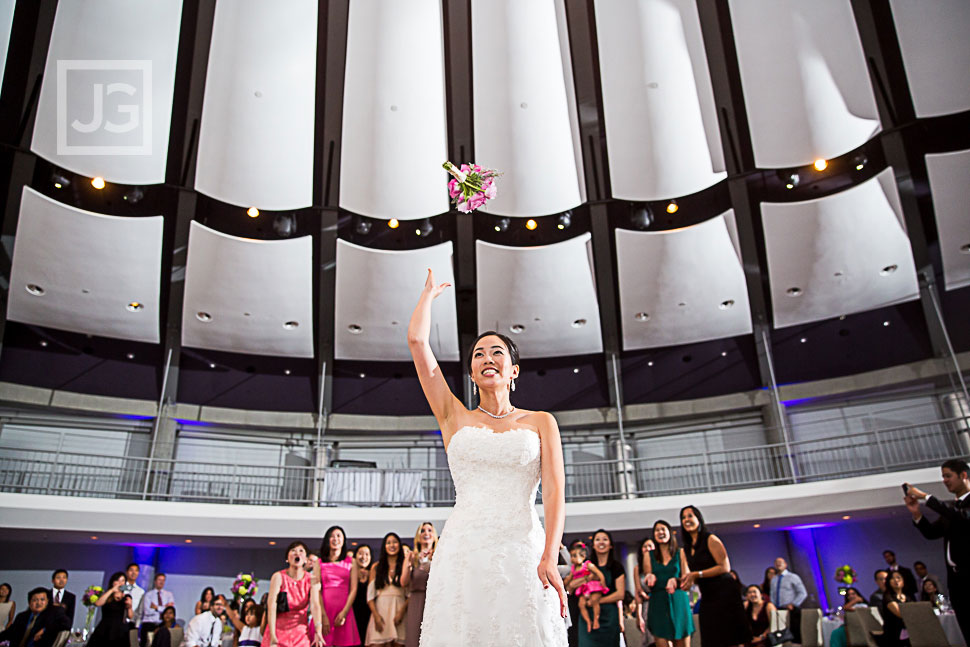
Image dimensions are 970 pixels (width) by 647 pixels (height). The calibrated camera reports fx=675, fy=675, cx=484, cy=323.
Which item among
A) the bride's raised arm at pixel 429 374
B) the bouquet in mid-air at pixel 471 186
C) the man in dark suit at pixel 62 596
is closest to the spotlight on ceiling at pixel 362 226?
the man in dark suit at pixel 62 596

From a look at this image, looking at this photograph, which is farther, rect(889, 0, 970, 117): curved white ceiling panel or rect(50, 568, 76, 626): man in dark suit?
rect(889, 0, 970, 117): curved white ceiling panel

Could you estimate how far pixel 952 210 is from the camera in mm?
13562

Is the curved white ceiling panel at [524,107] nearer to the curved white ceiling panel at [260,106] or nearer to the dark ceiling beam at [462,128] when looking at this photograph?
the dark ceiling beam at [462,128]

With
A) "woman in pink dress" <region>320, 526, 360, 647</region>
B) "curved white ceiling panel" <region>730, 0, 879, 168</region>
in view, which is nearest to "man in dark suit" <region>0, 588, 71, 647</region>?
"woman in pink dress" <region>320, 526, 360, 647</region>

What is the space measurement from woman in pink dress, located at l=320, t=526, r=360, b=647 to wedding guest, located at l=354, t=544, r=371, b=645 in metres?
0.07

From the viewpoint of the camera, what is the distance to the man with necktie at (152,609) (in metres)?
11.1

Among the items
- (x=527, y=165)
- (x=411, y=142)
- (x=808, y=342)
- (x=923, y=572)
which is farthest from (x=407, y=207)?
(x=923, y=572)

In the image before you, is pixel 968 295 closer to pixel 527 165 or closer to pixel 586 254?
pixel 586 254

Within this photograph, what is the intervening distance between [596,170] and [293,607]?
11031mm

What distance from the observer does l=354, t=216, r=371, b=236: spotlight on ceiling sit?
15117 millimetres

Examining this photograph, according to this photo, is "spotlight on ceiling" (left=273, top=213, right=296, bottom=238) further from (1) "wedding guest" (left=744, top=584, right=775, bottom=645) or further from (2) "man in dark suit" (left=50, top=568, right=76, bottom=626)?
(1) "wedding guest" (left=744, top=584, right=775, bottom=645)

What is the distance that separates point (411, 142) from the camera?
1368 cm

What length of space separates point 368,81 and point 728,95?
6788 mm

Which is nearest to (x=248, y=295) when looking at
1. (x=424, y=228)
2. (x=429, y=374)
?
(x=424, y=228)
